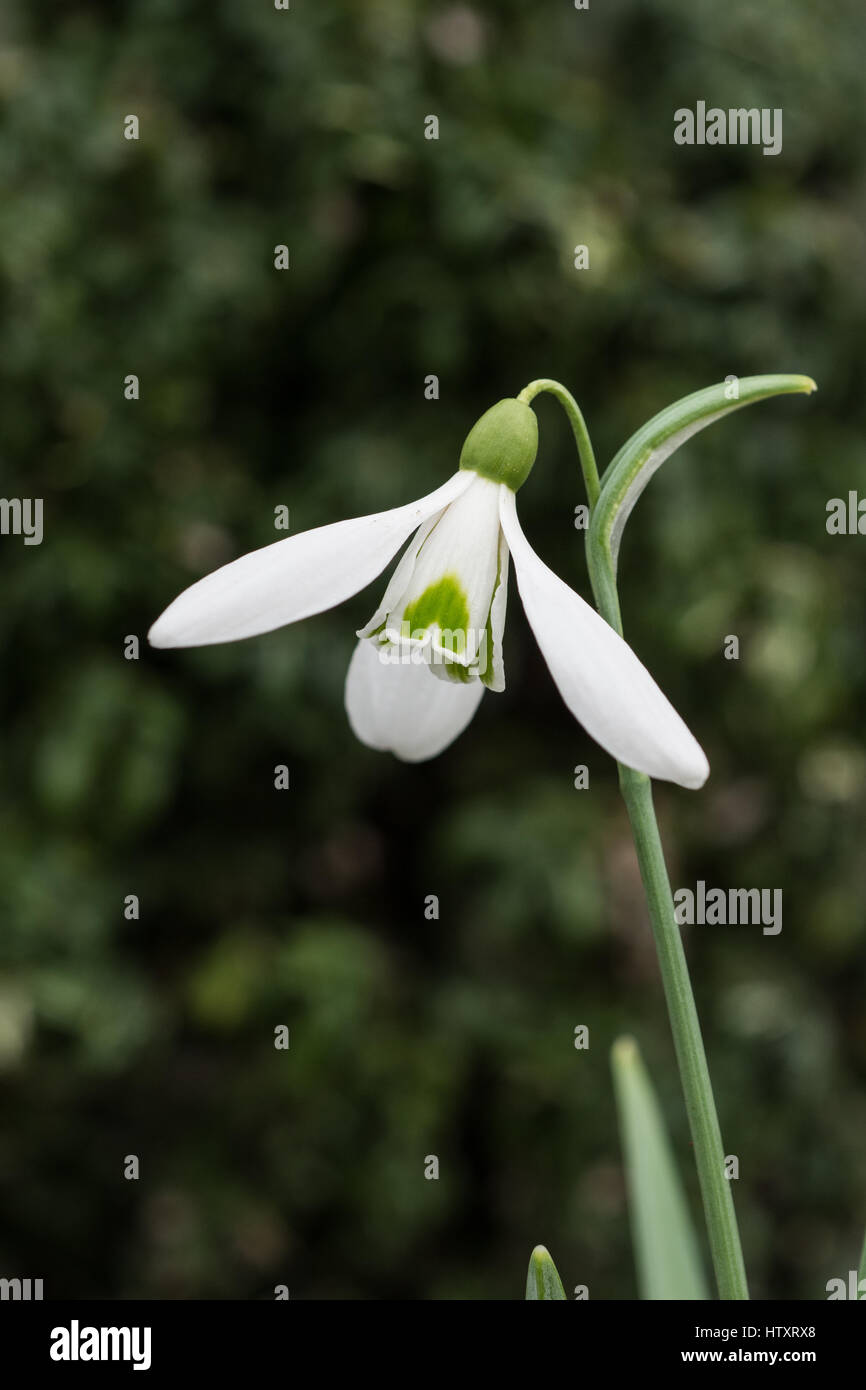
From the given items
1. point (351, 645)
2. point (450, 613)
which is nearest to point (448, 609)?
point (450, 613)

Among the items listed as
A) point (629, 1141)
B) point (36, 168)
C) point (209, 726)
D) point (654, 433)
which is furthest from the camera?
point (209, 726)

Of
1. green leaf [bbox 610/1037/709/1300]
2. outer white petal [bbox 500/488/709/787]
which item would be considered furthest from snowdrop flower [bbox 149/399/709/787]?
green leaf [bbox 610/1037/709/1300]

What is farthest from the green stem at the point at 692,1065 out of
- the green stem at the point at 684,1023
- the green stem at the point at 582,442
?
the green stem at the point at 582,442

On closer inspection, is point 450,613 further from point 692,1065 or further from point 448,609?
point 692,1065
